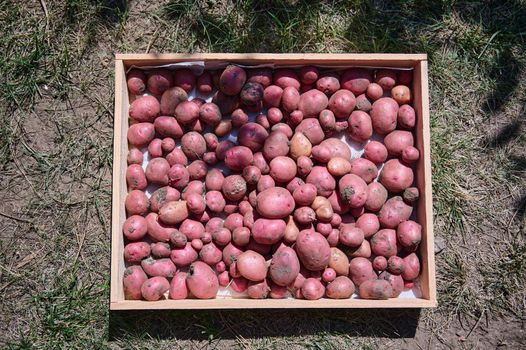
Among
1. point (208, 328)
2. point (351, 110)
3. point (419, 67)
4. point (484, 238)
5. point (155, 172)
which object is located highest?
point (419, 67)

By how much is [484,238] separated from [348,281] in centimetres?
116

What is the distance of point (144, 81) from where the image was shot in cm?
333

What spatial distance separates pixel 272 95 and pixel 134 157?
1.02 meters

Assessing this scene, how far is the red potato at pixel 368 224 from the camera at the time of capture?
3.17 meters

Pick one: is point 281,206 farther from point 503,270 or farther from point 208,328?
point 503,270

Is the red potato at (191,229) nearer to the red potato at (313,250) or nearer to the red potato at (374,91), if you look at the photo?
the red potato at (313,250)

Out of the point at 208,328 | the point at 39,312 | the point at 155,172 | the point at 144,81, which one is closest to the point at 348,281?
the point at 208,328

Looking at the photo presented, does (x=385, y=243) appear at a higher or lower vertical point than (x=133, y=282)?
higher

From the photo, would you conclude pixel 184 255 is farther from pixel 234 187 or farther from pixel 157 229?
pixel 234 187

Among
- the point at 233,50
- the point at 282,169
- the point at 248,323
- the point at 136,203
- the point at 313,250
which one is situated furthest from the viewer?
the point at 233,50

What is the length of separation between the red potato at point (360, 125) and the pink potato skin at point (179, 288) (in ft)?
4.85

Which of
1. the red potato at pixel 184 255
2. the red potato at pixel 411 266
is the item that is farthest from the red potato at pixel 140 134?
the red potato at pixel 411 266

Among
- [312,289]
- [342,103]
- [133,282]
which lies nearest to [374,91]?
[342,103]

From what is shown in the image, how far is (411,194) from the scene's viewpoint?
10.5ft
